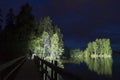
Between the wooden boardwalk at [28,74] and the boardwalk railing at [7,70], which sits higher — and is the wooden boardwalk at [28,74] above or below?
below

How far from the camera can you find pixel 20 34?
73.8 metres

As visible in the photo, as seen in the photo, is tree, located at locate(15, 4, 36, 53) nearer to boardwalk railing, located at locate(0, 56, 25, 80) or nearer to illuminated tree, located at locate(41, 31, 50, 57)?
illuminated tree, located at locate(41, 31, 50, 57)

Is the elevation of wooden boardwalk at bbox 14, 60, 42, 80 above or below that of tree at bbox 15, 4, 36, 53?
below

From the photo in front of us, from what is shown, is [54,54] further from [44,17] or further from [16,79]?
[16,79]

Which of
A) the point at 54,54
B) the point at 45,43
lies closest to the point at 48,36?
the point at 45,43

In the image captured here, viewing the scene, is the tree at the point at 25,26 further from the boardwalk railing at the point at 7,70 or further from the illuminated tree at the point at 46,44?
the boardwalk railing at the point at 7,70

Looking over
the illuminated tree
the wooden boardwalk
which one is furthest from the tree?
the illuminated tree

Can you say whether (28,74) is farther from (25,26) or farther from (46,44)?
(46,44)

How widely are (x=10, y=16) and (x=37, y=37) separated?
1823cm

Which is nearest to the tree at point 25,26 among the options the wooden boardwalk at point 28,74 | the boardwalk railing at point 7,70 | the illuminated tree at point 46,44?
the wooden boardwalk at point 28,74

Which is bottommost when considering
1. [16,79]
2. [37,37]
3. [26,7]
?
[16,79]

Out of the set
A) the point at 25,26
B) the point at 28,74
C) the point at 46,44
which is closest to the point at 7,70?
the point at 28,74

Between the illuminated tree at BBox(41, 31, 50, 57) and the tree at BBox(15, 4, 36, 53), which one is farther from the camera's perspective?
the illuminated tree at BBox(41, 31, 50, 57)

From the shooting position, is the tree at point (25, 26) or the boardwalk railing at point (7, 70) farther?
the tree at point (25, 26)
